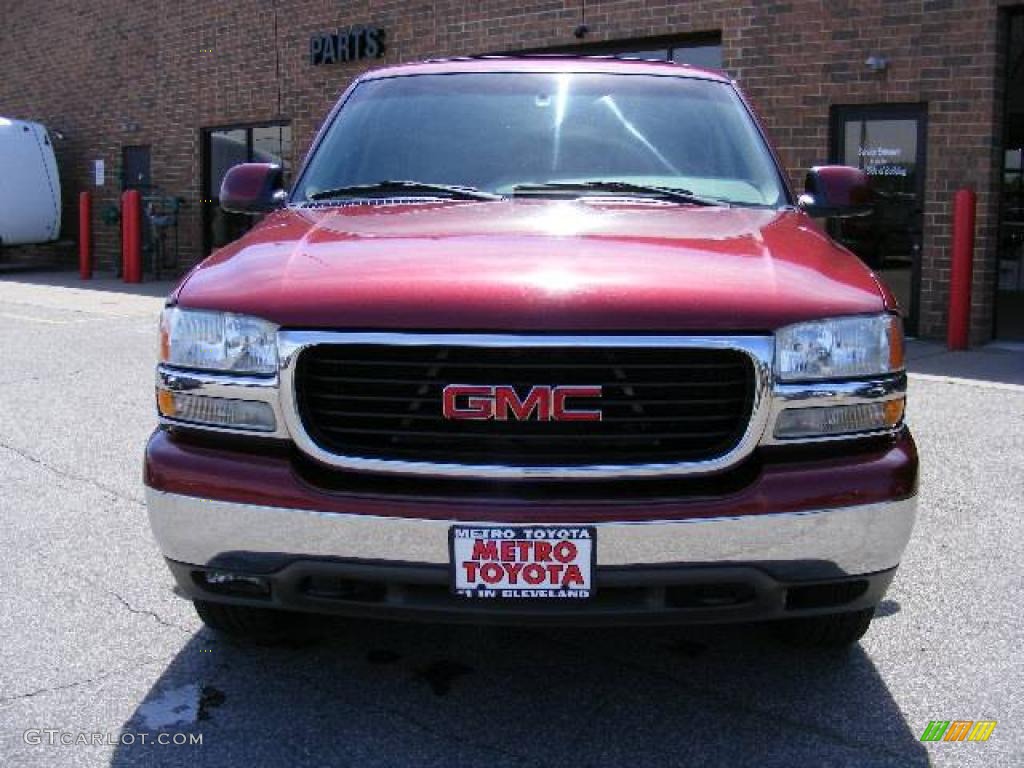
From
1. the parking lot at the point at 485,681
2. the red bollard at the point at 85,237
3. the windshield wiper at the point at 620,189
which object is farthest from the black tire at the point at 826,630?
the red bollard at the point at 85,237

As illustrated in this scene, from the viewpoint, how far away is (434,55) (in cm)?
1540

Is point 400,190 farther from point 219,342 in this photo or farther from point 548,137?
point 219,342

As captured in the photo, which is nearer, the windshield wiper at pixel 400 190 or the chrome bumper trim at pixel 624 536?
the chrome bumper trim at pixel 624 536

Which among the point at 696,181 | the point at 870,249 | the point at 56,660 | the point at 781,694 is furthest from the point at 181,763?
the point at 870,249

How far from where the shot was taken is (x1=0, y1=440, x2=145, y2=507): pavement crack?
5328 millimetres

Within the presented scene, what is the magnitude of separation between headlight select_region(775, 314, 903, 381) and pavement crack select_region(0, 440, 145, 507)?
3.44m

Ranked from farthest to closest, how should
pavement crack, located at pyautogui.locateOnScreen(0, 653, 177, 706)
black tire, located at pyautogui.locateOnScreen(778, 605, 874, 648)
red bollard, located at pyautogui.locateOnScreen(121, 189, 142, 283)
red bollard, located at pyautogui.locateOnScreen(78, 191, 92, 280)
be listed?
red bollard, located at pyautogui.locateOnScreen(78, 191, 92, 280) → red bollard, located at pyautogui.locateOnScreen(121, 189, 142, 283) → black tire, located at pyautogui.locateOnScreen(778, 605, 874, 648) → pavement crack, located at pyautogui.locateOnScreen(0, 653, 177, 706)

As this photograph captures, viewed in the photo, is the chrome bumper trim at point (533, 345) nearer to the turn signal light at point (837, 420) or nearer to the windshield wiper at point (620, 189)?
the turn signal light at point (837, 420)

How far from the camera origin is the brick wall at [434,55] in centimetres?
1093

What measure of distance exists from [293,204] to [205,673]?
161 cm

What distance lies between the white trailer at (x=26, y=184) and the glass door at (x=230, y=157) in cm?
369

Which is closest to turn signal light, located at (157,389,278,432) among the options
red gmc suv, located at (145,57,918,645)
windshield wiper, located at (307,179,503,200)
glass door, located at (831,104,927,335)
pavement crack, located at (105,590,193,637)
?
red gmc suv, located at (145,57,918,645)

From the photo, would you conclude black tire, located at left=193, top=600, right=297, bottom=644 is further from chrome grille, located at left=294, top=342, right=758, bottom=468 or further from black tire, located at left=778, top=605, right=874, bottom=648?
black tire, located at left=778, top=605, right=874, bottom=648

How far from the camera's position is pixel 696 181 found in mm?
3869
